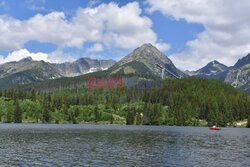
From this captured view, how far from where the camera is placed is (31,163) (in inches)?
1850

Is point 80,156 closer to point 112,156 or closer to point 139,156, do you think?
point 112,156

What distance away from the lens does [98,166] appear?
149ft

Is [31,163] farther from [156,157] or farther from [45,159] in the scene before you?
[156,157]

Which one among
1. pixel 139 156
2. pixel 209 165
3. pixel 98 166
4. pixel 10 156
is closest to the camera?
pixel 98 166

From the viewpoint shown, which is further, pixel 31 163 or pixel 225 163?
pixel 225 163

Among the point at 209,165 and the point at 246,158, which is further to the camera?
the point at 246,158

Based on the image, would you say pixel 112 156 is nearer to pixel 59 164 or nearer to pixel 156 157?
pixel 156 157

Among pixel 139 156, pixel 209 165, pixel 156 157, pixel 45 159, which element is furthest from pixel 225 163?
pixel 45 159

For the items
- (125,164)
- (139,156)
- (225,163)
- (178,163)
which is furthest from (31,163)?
(225,163)

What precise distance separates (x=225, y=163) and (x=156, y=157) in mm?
13923

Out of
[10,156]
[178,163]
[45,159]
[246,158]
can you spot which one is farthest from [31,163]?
[246,158]

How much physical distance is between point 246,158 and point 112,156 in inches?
1160

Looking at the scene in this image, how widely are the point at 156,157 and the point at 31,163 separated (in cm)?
2552

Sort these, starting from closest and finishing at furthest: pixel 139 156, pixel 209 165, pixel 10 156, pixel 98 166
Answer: pixel 98 166 < pixel 209 165 < pixel 10 156 < pixel 139 156
